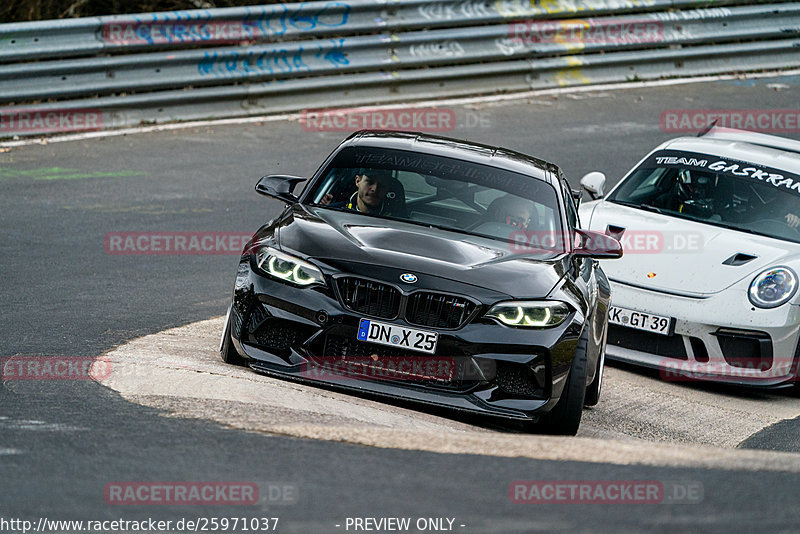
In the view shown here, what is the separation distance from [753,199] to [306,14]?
25.1ft

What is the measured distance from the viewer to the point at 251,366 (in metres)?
6.69

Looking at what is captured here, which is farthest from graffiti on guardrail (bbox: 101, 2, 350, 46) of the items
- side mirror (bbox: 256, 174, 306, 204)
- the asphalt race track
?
side mirror (bbox: 256, 174, 306, 204)

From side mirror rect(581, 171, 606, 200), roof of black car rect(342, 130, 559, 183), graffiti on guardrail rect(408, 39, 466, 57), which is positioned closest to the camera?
roof of black car rect(342, 130, 559, 183)

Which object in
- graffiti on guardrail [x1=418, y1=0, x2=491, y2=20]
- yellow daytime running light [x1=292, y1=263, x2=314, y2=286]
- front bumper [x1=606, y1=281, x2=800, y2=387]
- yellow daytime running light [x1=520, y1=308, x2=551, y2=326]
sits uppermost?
graffiti on guardrail [x1=418, y1=0, x2=491, y2=20]

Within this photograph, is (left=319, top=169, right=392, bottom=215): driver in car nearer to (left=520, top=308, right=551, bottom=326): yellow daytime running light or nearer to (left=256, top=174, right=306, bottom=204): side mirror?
(left=256, top=174, right=306, bottom=204): side mirror

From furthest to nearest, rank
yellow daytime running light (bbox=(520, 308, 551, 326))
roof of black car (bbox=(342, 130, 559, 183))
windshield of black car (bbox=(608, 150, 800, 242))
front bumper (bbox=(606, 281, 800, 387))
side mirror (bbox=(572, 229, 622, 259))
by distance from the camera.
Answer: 1. windshield of black car (bbox=(608, 150, 800, 242))
2. front bumper (bbox=(606, 281, 800, 387))
3. roof of black car (bbox=(342, 130, 559, 183))
4. side mirror (bbox=(572, 229, 622, 259))
5. yellow daytime running light (bbox=(520, 308, 551, 326))

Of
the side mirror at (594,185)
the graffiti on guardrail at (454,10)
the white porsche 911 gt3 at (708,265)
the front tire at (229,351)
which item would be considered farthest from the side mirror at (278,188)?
the graffiti on guardrail at (454,10)

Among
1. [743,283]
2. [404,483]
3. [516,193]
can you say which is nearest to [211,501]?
[404,483]

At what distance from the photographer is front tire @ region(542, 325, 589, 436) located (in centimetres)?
664

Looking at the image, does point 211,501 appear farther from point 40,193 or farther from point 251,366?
point 40,193

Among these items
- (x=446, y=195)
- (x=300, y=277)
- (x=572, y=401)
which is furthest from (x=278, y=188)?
(x=572, y=401)

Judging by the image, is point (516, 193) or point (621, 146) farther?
point (621, 146)

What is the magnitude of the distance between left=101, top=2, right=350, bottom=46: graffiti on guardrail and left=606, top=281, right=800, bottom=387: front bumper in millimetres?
7877

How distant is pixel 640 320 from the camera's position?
8781mm
